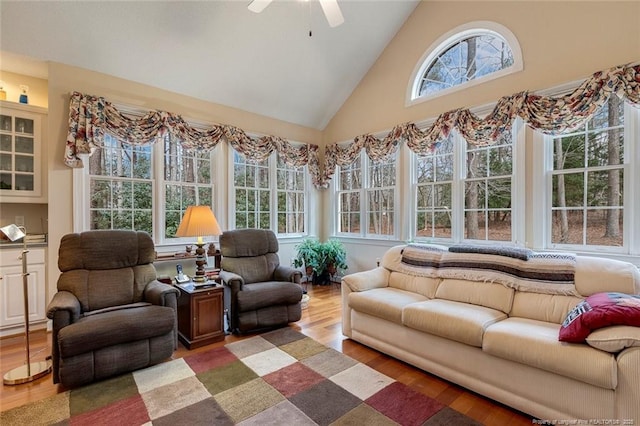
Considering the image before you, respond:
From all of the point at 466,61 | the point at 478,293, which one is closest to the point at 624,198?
the point at 478,293

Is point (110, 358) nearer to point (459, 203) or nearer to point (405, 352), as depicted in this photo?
point (405, 352)

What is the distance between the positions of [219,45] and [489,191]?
12.9ft

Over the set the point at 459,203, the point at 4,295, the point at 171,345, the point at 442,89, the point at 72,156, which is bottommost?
the point at 171,345

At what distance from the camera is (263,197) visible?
5168mm

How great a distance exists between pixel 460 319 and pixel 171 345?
7.89 ft

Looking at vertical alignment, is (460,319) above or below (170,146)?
below

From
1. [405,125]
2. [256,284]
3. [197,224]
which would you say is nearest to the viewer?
[197,224]

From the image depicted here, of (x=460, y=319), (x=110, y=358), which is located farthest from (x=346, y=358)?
(x=110, y=358)

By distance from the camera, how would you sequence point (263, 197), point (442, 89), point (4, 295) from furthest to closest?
point (263, 197)
point (442, 89)
point (4, 295)

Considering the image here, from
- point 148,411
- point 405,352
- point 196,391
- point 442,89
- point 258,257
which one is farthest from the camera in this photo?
point 442,89

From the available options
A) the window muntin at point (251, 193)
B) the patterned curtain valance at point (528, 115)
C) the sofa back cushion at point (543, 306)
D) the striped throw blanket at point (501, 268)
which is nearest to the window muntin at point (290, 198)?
the window muntin at point (251, 193)

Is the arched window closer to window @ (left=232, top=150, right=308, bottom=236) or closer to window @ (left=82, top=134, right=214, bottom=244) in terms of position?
window @ (left=232, top=150, right=308, bottom=236)

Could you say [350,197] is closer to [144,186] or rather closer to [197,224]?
[197,224]

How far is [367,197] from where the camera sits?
528cm
